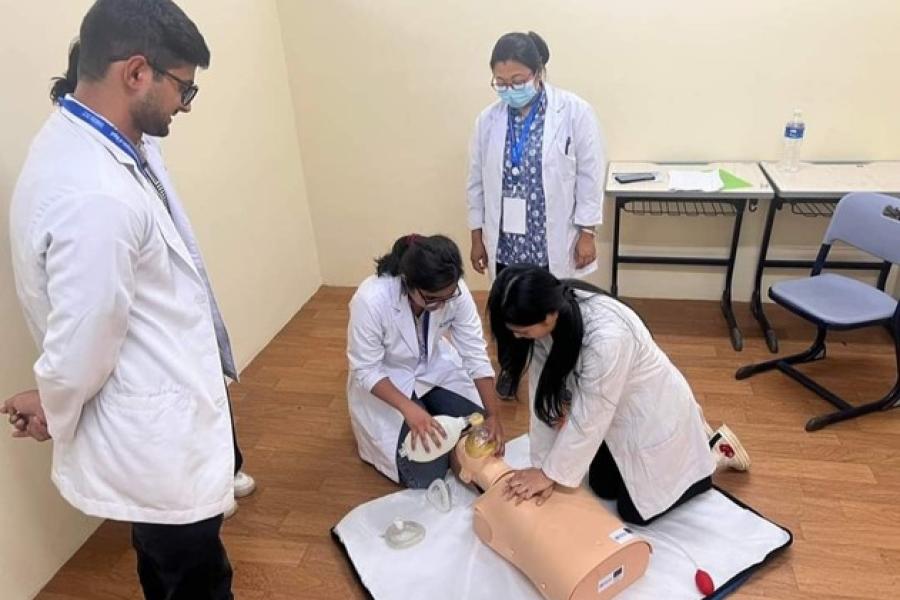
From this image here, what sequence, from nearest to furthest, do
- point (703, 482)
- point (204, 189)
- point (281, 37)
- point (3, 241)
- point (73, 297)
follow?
point (73, 297)
point (3, 241)
point (703, 482)
point (204, 189)
point (281, 37)

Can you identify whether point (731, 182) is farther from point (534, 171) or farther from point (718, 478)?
point (718, 478)

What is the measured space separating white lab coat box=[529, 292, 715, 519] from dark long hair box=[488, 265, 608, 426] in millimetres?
36

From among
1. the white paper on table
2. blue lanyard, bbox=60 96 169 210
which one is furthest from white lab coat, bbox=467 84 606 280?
blue lanyard, bbox=60 96 169 210

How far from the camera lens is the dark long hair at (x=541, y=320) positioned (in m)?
1.37

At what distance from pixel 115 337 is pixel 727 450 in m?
1.72

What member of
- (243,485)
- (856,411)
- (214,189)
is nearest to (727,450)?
(856,411)

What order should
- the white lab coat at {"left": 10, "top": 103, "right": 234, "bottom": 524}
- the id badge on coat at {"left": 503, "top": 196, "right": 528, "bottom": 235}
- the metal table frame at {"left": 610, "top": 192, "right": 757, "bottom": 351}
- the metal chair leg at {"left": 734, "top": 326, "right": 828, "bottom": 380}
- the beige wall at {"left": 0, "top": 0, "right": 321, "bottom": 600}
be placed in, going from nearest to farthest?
the white lab coat at {"left": 10, "top": 103, "right": 234, "bottom": 524} < the beige wall at {"left": 0, "top": 0, "right": 321, "bottom": 600} < the id badge on coat at {"left": 503, "top": 196, "right": 528, "bottom": 235} < the metal chair leg at {"left": 734, "top": 326, "right": 828, "bottom": 380} < the metal table frame at {"left": 610, "top": 192, "right": 757, "bottom": 351}

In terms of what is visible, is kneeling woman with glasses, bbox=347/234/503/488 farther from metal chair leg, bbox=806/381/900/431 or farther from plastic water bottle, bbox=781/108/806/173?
plastic water bottle, bbox=781/108/806/173

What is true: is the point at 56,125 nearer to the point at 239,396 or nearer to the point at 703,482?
the point at 239,396

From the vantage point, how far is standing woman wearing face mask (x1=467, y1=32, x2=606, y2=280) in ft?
7.05

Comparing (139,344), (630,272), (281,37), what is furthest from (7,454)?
(630,272)

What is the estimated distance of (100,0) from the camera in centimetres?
103

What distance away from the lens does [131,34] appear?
1021mm

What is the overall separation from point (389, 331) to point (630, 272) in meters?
1.63
